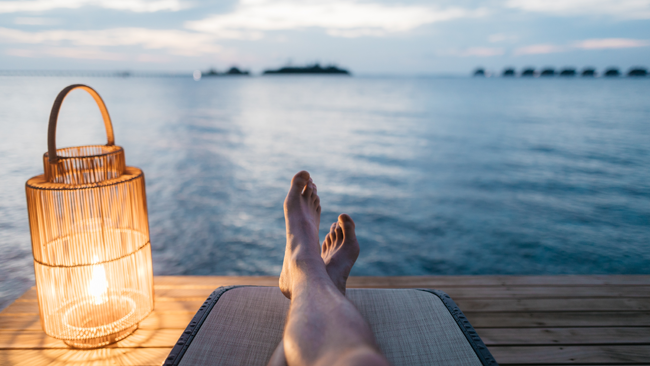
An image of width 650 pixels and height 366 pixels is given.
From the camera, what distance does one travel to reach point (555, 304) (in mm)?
1847

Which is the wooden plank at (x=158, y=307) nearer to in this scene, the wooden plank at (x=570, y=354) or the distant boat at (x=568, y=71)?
the wooden plank at (x=570, y=354)

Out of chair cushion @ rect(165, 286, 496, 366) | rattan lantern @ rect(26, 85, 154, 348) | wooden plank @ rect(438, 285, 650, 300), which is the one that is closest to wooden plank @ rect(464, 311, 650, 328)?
wooden plank @ rect(438, 285, 650, 300)

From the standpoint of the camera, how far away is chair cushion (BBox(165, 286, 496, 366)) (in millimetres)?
1078

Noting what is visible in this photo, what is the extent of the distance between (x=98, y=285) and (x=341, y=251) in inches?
35.6

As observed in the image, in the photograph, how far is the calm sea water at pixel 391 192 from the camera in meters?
3.97

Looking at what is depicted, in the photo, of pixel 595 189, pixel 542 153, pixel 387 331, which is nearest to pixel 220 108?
pixel 542 153

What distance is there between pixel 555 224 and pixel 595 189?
6.27 feet

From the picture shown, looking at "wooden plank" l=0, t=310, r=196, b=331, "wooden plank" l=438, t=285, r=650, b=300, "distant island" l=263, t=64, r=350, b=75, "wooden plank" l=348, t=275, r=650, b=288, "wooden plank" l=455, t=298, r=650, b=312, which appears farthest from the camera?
"distant island" l=263, t=64, r=350, b=75

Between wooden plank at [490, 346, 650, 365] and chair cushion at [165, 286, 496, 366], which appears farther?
wooden plank at [490, 346, 650, 365]

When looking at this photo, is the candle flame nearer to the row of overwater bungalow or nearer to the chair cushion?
the chair cushion

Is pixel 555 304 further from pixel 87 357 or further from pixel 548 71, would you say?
pixel 548 71

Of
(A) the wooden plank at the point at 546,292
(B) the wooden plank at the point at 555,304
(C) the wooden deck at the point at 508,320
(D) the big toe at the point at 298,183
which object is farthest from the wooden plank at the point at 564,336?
(D) the big toe at the point at 298,183

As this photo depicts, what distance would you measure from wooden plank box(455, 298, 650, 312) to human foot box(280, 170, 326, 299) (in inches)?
35.1

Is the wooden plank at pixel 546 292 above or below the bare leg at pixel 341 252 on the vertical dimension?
below
